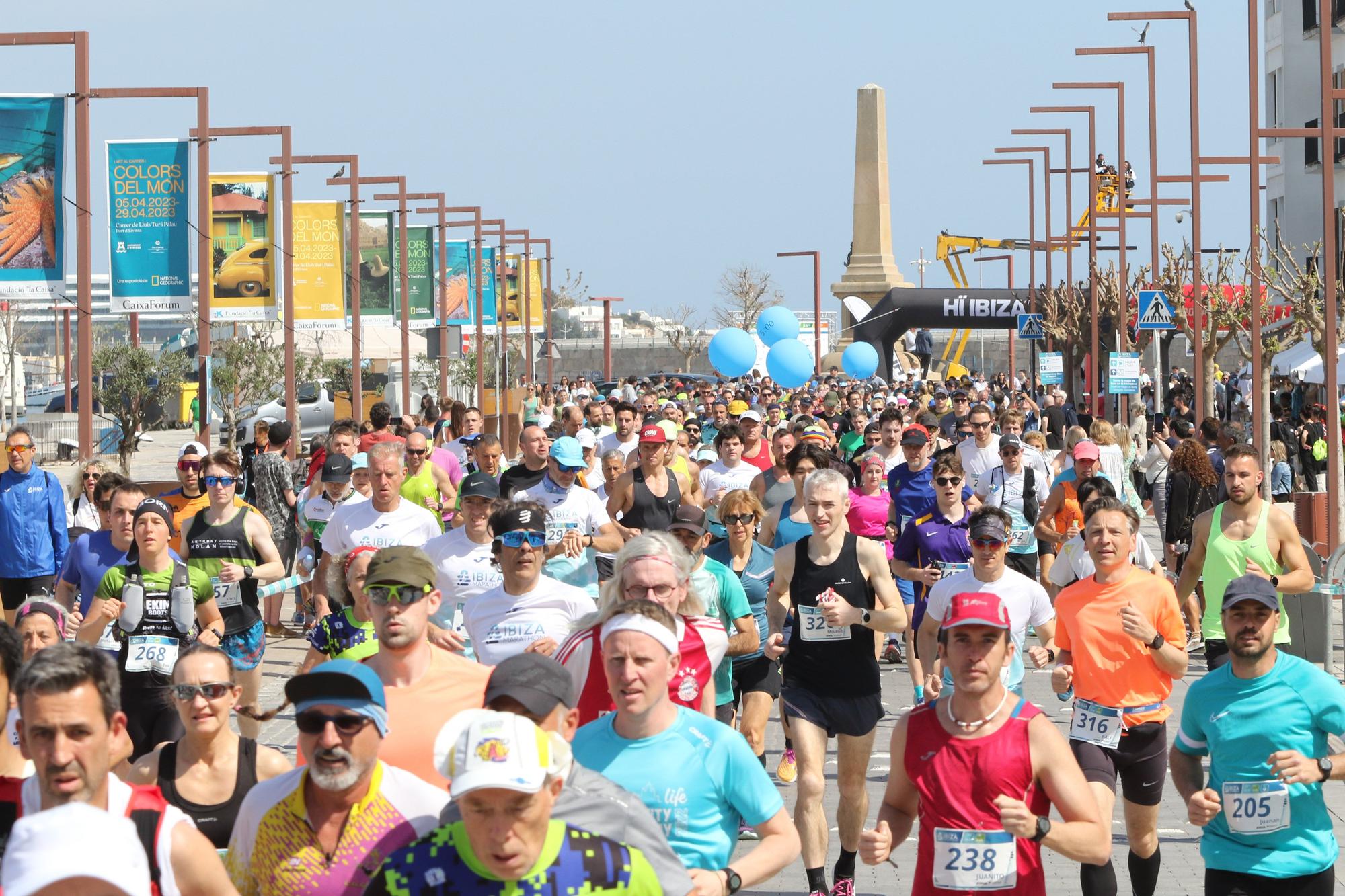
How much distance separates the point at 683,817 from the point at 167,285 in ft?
56.0

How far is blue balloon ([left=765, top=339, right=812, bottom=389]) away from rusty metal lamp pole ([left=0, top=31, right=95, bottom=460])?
75.8 ft

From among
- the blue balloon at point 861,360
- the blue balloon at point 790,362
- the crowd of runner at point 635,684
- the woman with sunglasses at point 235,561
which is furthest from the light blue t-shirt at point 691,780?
the blue balloon at point 861,360

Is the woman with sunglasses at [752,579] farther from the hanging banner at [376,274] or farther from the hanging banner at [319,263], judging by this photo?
the hanging banner at [376,274]

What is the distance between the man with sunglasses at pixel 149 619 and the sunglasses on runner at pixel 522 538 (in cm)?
163

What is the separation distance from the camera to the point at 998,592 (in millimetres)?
8523

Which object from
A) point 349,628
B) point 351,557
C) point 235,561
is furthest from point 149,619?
point 349,628

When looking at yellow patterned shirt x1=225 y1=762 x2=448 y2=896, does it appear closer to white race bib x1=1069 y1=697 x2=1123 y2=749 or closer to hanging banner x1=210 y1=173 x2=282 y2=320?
white race bib x1=1069 y1=697 x2=1123 y2=749

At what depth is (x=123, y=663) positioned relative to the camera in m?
8.33

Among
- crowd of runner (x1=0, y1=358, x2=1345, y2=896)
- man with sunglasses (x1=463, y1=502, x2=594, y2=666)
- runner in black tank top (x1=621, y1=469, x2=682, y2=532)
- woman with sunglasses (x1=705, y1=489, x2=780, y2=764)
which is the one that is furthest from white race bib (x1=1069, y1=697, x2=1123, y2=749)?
runner in black tank top (x1=621, y1=469, x2=682, y2=532)

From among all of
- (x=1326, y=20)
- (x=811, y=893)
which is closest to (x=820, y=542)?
(x=811, y=893)

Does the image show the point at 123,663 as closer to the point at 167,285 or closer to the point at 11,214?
the point at 11,214

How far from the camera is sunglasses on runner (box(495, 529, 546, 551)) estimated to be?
7355 millimetres

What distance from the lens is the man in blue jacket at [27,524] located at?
39.5ft

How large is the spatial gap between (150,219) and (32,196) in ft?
10.2
